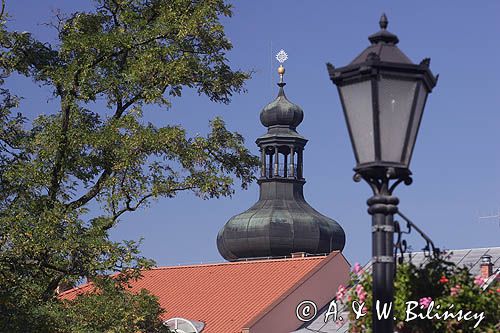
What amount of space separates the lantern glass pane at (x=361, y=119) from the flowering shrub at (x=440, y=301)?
133 centimetres

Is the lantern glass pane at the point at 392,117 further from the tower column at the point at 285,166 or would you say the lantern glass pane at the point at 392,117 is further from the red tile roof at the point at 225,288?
the tower column at the point at 285,166

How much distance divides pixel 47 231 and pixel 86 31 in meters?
4.23

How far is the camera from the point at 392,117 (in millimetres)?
6176

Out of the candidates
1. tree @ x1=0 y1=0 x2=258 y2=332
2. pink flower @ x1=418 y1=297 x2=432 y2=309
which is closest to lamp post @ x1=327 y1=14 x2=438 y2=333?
pink flower @ x1=418 y1=297 x2=432 y2=309

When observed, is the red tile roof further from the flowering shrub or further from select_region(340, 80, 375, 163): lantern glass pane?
select_region(340, 80, 375, 163): lantern glass pane

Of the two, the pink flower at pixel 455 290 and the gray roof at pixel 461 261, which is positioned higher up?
the gray roof at pixel 461 261

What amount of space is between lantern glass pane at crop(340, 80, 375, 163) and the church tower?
164 ft

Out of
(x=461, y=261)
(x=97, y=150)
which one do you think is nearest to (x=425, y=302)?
(x=97, y=150)

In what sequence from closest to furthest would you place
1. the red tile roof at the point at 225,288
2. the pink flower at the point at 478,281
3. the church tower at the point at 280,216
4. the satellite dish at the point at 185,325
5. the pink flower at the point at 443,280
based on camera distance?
1. the pink flower at the point at 443,280
2. the pink flower at the point at 478,281
3. the satellite dish at the point at 185,325
4. the red tile roof at the point at 225,288
5. the church tower at the point at 280,216

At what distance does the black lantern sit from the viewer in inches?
→ 242

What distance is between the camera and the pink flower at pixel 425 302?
23.7 feet

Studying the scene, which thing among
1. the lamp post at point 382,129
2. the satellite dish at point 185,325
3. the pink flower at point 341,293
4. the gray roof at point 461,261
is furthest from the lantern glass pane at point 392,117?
the satellite dish at point 185,325

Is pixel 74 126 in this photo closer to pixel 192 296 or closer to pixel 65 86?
pixel 65 86

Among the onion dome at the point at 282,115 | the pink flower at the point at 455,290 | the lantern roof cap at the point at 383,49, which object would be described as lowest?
the pink flower at the point at 455,290
